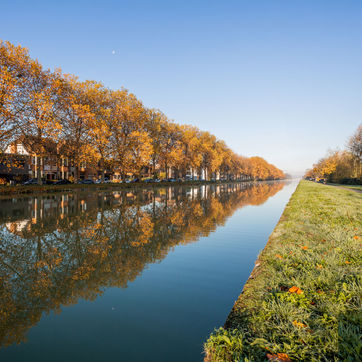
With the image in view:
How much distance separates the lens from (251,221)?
573 inches

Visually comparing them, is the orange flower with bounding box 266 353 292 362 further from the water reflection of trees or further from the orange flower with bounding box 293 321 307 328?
the water reflection of trees

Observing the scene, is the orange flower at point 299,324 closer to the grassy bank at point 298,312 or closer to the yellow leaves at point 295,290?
the grassy bank at point 298,312

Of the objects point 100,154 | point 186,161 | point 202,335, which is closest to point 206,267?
point 202,335

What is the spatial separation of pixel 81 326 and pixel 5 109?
30042 mm

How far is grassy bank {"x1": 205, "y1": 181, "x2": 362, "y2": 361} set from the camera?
2.93 meters

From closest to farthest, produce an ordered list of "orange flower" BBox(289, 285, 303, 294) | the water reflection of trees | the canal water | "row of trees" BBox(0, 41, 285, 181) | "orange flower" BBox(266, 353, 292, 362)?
1. "orange flower" BBox(266, 353, 292, 362)
2. the canal water
3. "orange flower" BBox(289, 285, 303, 294)
4. the water reflection of trees
5. "row of trees" BBox(0, 41, 285, 181)

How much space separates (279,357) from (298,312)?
42.0 inches

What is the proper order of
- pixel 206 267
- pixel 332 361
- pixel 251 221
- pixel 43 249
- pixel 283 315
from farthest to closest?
pixel 251 221, pixel 43 249, pixel 206 267, pixel 283 315, pixel 332 361

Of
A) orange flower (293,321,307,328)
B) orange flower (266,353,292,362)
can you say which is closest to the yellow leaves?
orange flower (293,321,307,328)

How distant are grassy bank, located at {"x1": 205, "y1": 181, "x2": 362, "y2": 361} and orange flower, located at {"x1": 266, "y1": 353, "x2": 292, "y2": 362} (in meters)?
0.01

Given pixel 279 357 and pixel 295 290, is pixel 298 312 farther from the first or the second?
pixel 279 357

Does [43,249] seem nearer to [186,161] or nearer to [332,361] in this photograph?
[332,361]

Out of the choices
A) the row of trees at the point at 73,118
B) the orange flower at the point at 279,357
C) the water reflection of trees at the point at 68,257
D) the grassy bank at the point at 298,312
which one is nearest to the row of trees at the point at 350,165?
the row of trees at the point at 73,118

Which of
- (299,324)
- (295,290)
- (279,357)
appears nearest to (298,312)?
(299,324)
